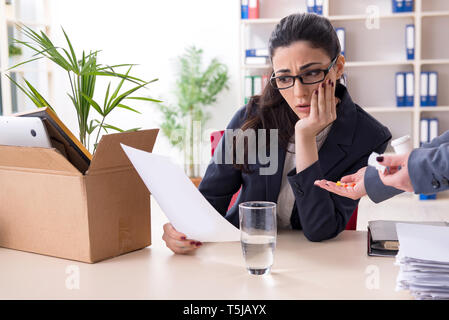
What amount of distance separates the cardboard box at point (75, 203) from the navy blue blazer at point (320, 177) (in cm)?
35

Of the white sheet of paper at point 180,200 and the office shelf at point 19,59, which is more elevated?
the office shelf at point 19,59

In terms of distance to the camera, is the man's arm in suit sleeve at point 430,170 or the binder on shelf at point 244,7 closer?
the man's arm in suit sleeve at point 430,170

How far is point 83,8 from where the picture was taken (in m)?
5.35

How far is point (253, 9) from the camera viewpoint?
15.8 ft

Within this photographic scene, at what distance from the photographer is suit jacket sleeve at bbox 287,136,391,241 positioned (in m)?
1.28

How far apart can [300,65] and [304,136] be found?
0.19 m

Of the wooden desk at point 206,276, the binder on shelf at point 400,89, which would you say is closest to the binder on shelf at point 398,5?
the binder on shelf at point 400,89

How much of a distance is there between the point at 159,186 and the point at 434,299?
573 mm

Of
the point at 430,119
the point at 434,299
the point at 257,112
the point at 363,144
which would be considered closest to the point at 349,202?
the point at 363,144

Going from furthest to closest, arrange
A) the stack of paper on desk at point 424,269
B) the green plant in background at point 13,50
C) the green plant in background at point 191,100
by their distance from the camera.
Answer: the green plant in background at point 191,100
the green plant in background at point 13,50
the stack of paper on desk at point 424,269

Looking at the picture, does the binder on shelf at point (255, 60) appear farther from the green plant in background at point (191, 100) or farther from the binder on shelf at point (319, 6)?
the binder on shelf at point (319, 6)

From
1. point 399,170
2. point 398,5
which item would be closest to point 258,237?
point 399,170

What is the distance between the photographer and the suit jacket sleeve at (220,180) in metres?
1.53

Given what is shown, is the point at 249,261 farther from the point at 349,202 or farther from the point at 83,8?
the point at 83,8
